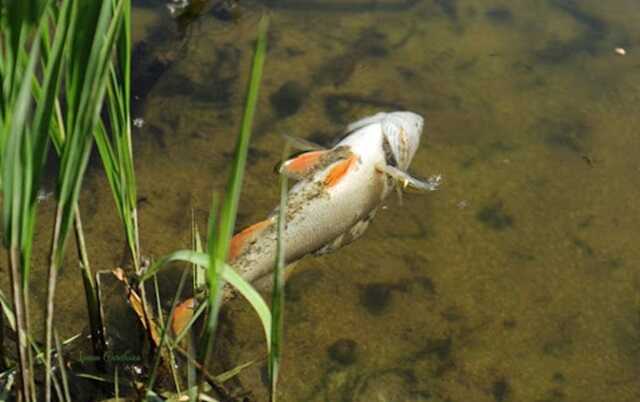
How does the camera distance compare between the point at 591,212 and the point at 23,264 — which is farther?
the point at 591,212

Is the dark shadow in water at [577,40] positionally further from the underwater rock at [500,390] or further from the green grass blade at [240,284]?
the green grass blade at [240,284]

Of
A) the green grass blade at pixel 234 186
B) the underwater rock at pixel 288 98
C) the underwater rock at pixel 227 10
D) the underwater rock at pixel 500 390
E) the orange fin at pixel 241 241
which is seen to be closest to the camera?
the green grass blade at pixel 234 186

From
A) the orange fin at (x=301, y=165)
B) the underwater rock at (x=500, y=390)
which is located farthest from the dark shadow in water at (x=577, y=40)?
the underwater rock at (x=500, y=390)

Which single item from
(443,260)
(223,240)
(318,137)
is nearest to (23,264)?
(223,240)

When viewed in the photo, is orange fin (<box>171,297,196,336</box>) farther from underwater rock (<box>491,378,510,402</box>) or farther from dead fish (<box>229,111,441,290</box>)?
underwater rock (<box>491,378,510,402</box>)

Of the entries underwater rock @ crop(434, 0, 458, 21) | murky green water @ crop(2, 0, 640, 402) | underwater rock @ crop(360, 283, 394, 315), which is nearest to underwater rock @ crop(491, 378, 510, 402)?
murky green water @ crop(2, 0, 640, 402)

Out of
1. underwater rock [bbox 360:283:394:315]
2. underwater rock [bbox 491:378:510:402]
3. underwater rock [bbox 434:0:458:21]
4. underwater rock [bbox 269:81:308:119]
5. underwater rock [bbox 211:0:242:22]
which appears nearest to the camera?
underwater rock [bbox 491:378:510:402]

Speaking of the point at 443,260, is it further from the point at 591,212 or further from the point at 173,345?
the point at 173,345
